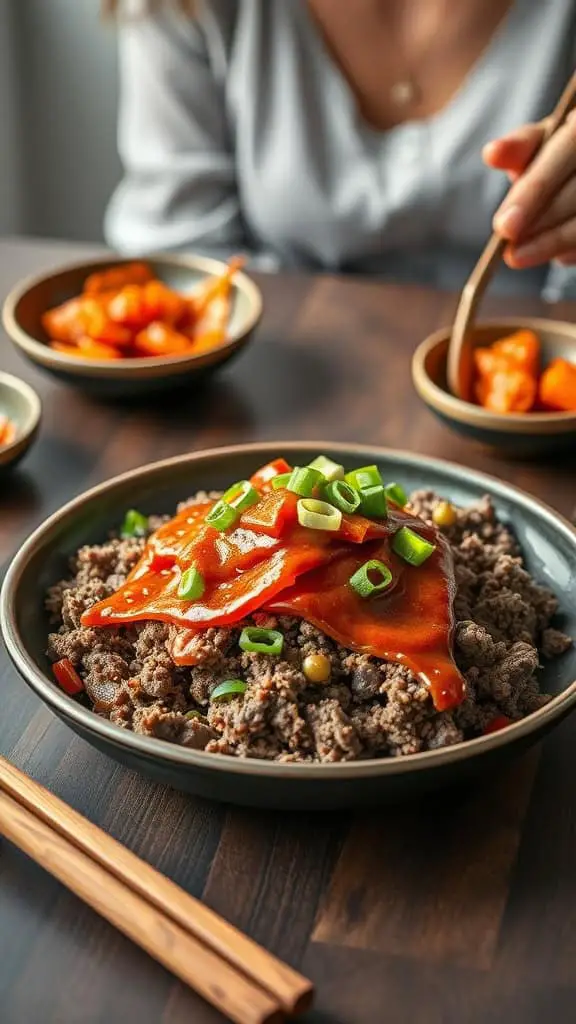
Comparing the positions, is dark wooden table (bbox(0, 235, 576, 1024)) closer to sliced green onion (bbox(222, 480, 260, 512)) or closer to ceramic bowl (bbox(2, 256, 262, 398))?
sliced green onion (bbox(222, 480, 260, 512))

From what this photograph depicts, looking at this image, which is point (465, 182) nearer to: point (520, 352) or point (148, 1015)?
point (520, 352)

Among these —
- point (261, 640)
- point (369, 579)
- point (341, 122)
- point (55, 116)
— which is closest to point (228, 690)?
point (261, 640)

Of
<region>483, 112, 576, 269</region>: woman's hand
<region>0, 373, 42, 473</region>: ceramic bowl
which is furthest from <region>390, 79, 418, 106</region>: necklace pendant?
<region>0, 373, 42, 473</region>: ceramic bowl

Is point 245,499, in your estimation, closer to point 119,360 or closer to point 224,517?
point 224,517

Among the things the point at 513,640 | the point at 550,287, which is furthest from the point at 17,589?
the point at 550,287

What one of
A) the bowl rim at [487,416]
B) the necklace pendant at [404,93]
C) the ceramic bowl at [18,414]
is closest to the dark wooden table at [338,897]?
the ceramic bowl at [18,414]

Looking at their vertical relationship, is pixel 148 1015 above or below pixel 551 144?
below

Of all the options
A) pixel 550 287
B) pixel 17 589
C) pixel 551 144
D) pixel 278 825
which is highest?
pixel 551 144
